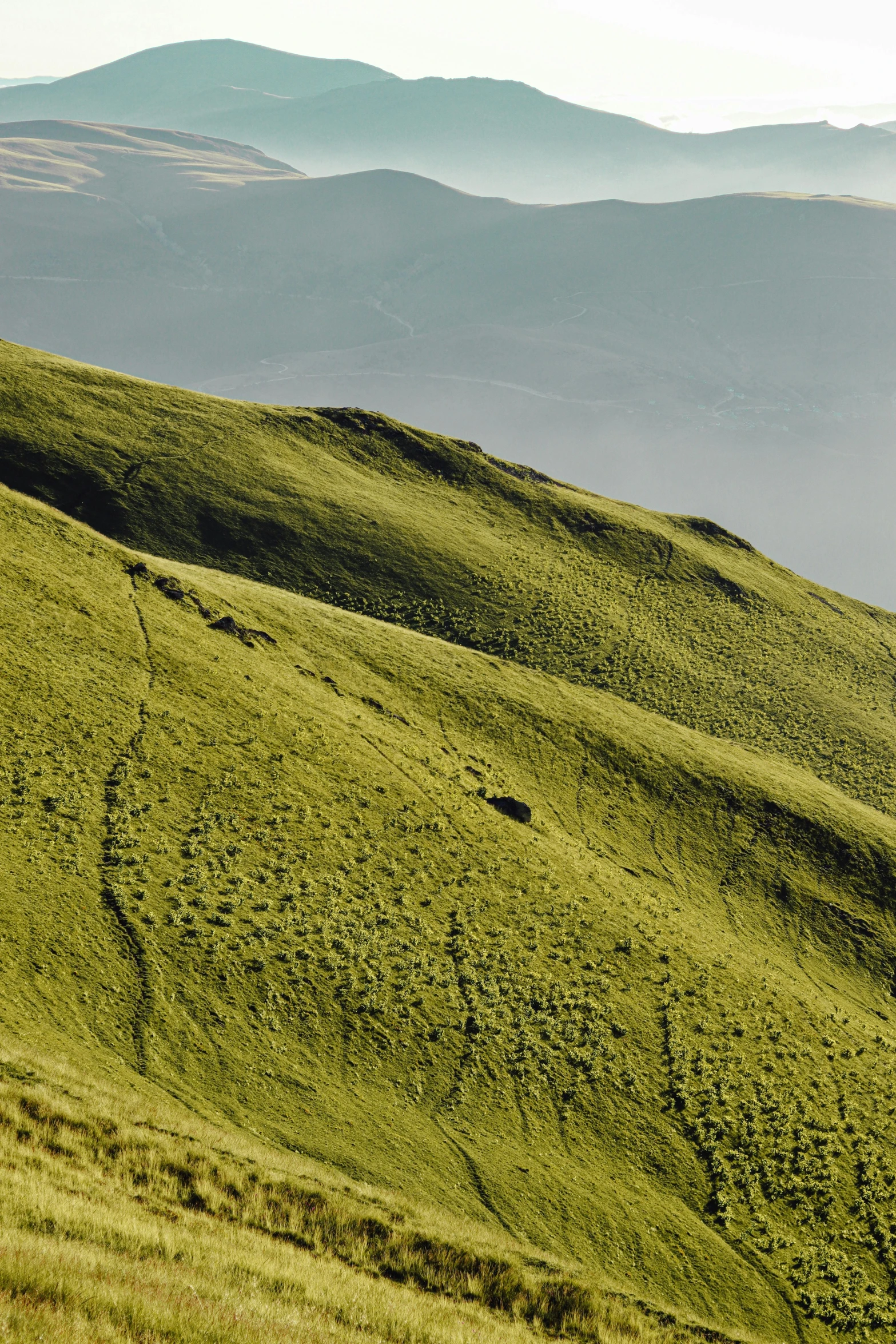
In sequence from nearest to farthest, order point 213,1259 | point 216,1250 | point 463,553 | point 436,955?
point 213,1259 → point 216,1250 → point 436,955 → point 463,553

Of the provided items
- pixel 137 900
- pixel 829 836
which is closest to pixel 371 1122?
pixel 137 900

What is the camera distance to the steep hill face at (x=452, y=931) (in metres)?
25.9

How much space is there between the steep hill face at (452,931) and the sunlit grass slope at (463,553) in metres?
8.14

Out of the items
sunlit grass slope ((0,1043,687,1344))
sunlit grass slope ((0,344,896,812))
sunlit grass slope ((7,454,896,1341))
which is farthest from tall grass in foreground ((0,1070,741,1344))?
sunlit grass slope ((0,344,896,812))

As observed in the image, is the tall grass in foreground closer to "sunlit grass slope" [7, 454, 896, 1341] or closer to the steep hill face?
"sunlit grass slope" [7, 454, 896, 1341]

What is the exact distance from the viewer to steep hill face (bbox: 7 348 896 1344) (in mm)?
25891

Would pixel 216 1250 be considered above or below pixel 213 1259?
below

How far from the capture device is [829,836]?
198 feet

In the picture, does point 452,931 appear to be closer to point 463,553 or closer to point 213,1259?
point 213,1259

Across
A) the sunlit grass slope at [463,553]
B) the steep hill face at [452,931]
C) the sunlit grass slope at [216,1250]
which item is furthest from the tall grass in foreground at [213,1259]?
the sunlit grass slope at [463,553]

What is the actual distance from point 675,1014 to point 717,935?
12.1m

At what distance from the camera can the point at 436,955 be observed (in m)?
34.6

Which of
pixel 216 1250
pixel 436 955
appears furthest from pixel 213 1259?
pixel 436 955

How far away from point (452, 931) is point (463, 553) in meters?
56.8
